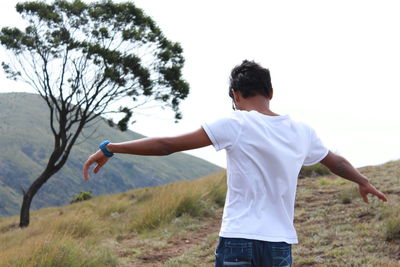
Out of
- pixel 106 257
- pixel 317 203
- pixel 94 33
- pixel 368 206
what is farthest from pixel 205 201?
pixel 94 33

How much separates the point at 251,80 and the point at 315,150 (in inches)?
21.9

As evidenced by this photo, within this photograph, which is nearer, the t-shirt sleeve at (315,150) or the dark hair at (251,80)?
the dark hair at (251,80)

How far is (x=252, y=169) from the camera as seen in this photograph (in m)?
2.17

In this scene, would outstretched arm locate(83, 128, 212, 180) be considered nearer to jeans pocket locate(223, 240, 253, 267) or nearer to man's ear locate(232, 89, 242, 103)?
man's ear locate(232, 89, 242, 103)

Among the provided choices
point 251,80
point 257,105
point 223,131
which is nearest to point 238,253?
point 223,131

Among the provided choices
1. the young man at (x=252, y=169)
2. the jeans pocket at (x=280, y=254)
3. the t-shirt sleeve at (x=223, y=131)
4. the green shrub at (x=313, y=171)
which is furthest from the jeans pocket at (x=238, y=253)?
the green shrub at (x=313, y=171)

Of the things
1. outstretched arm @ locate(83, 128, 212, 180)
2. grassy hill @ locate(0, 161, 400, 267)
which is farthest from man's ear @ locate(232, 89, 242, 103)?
grassy hill @ locate(0, 161, 400, 267)

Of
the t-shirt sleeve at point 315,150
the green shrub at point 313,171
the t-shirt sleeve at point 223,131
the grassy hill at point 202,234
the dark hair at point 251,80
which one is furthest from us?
the green shrub at point 313,171

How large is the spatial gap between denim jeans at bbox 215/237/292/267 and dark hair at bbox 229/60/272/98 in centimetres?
70

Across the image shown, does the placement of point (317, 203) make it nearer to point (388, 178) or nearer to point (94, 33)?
point (388, 178)

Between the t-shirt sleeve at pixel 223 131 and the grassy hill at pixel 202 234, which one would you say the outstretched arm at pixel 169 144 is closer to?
the t-shirt sleeve at pixel 223 131

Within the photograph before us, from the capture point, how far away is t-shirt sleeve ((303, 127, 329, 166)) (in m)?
2.51

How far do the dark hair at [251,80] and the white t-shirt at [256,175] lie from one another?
0.14 metres

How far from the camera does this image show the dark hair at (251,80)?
230cm
